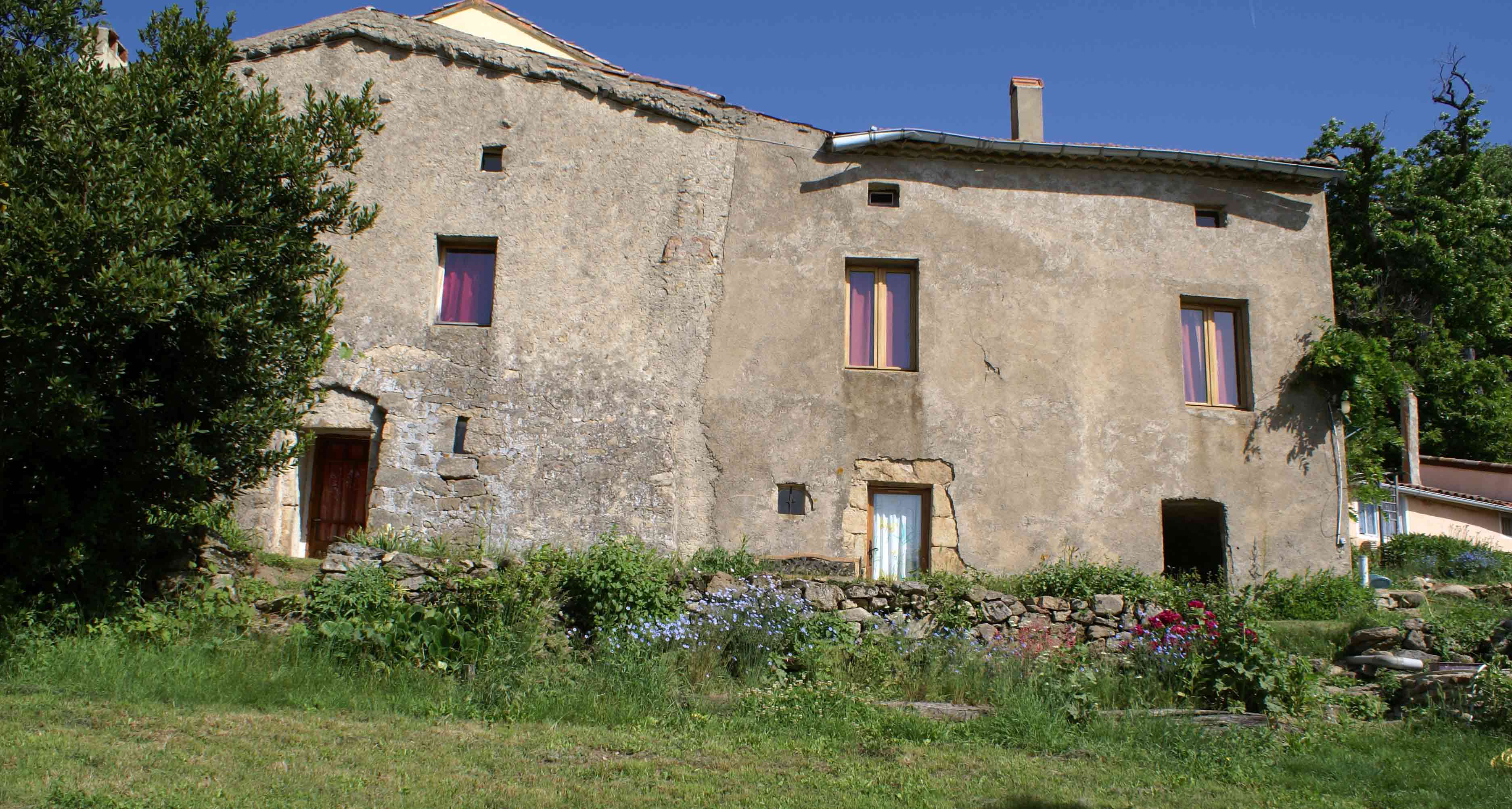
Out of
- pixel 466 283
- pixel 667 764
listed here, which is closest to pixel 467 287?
pixel 466 283

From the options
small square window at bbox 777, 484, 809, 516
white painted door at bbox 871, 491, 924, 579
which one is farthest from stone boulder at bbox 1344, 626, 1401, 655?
small square window at bbox 777, 484, 809, 516

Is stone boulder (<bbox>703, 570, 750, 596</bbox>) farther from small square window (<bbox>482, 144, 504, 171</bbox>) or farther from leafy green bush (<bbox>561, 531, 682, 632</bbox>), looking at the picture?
small square window (<bbox>482, 144, 504, 171</bbox>)

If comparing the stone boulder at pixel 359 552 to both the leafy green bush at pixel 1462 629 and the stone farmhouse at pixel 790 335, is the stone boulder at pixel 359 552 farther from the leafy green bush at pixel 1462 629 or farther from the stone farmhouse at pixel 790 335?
the leafy green bush at pixel 1462 629

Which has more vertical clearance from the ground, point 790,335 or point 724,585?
point 790,335

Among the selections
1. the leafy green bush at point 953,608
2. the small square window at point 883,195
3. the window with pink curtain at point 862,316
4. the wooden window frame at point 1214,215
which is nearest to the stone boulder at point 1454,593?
the wooden window frame at point 1214,215

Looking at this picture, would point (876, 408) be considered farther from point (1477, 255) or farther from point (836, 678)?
point (1477, 255)

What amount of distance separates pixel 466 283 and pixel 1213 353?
914cm

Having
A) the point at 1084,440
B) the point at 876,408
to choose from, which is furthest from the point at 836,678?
the point at 1084,440

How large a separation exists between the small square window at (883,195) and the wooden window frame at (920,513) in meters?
3.44

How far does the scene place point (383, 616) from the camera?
326 inches

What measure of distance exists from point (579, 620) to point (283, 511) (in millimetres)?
4517

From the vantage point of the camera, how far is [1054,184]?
12609 mm

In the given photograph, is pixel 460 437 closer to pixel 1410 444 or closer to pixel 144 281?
pixel 144 281

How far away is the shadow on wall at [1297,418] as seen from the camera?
12.2m
